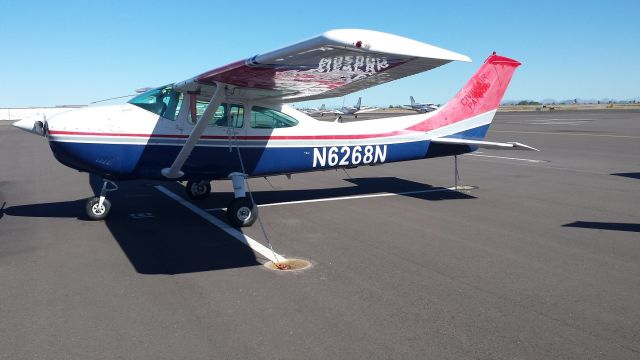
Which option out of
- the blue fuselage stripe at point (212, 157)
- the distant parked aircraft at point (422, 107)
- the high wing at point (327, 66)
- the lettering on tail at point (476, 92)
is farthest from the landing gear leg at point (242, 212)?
the distant parked aircraft at point (422, 107)

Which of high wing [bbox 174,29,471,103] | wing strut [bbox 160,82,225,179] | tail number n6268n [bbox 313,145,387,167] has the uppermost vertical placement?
high wing [bbox 174,29,471,103]

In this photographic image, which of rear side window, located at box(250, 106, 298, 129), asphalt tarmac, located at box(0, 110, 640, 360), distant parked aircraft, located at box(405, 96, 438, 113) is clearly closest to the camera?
asphalt tarmac, located at box(0, 110, 640, 360)

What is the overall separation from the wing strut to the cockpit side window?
0.18m

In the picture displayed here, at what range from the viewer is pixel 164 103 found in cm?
754

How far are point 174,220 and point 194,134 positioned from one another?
1570mm

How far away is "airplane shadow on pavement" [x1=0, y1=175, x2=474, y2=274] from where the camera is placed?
5.59 metres

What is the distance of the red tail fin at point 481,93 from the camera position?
9.65m

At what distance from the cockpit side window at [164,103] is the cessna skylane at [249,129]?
16mm

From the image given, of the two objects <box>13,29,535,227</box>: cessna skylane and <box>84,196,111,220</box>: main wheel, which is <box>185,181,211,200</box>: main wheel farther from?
<box>84,196,111,220</box>: main wheel

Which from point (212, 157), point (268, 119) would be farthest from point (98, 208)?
point (268, 119)

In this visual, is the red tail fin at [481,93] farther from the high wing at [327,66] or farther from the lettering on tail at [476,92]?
the high wing at [327,66]

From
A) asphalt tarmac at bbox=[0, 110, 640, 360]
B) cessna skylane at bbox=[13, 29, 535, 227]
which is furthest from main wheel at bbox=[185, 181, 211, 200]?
asphalt tarmac at bbox=[0, 110, 640, 360]

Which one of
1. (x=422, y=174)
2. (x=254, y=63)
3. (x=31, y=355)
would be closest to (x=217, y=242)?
(x=254, y=63)

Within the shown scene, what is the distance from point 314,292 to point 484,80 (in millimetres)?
6861
